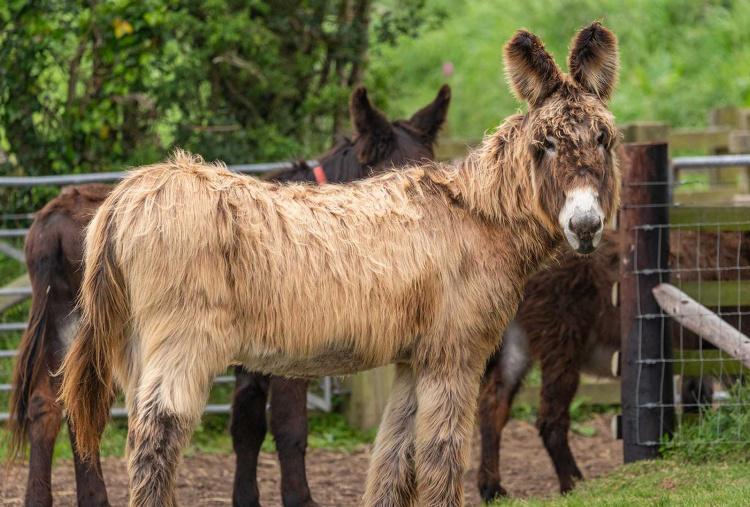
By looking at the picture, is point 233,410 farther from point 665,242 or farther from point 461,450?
point 665,242

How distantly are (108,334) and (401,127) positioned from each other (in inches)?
113

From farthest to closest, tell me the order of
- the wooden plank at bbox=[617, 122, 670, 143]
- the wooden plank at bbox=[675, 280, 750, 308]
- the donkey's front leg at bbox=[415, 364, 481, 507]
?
1. the wooden plank at bbox=[617, 122, 670, 143]
2. the wooden plank at bbox=[675, 280, 750, 308]
3. the donkey's front leg at bbox=[415, 364, 481, 507]

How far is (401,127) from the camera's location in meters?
5.93

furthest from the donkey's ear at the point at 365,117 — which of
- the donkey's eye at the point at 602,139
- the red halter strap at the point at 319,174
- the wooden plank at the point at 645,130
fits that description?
the wooden plank at the point at 645,130

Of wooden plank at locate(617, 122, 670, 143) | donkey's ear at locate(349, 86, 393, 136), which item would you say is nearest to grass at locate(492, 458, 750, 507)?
donkey's ear at locate(349, 86, 393, 136)

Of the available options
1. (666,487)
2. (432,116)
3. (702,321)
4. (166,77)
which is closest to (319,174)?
(432,116)

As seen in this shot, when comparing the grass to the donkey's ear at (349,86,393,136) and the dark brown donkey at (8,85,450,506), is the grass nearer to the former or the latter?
the dark brown donkey at (8,85,450,506)

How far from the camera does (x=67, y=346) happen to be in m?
5.08

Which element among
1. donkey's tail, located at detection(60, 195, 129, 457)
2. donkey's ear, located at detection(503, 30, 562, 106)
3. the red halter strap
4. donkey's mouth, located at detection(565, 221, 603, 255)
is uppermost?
donkey's ear, located at detection(503, 30, 562, 106)

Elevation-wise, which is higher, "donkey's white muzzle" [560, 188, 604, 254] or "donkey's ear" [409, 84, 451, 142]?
"donkey's ear" [409, 84, 451, 142]

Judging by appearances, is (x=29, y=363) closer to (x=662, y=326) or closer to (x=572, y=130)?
(x=572, y=130)

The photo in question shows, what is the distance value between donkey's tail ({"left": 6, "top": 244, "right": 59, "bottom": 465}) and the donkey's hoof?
9.63ft

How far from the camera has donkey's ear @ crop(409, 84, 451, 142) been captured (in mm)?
6074

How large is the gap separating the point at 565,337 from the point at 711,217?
125cm
